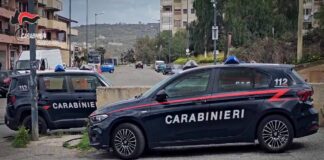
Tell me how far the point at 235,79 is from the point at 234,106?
1.71ft

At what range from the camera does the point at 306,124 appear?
10.1m

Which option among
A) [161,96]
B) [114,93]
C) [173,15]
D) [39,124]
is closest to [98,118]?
[161,96]

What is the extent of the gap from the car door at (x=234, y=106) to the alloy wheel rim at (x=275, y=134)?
28cm

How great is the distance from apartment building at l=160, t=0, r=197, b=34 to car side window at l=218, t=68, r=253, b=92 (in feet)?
387

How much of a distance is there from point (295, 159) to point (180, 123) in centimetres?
208

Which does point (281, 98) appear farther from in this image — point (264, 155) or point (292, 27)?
point (292, 27)

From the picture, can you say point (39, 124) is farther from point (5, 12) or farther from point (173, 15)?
point (173, 15)

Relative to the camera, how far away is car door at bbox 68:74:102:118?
14.0 metres

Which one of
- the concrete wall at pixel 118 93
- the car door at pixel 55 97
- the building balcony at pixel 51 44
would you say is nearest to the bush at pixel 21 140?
the car door at pixel 55 97

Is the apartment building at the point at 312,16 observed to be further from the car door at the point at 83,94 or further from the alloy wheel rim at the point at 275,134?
the alloy wheel rim at the point at 275,134

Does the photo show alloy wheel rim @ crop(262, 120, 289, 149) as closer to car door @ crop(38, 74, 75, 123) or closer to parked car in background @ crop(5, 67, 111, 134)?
parked car in background @ crop(5, 67, 111, 134)

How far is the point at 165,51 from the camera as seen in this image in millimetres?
121562

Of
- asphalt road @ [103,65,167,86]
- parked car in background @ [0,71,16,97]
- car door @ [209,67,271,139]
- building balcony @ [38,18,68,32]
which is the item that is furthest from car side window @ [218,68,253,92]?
building balcony @ [38,18,68,32]

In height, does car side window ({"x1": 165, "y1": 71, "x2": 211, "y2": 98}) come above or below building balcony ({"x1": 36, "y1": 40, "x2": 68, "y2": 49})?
below
